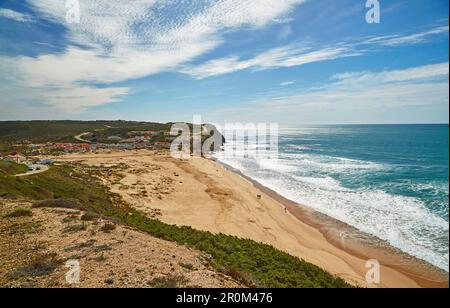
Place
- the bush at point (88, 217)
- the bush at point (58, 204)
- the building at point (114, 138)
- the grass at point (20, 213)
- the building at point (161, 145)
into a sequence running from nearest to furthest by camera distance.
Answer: the bush at point (88, 217), the grass at point (20, 213), the bush at point (58, 204), the building at point (161, 145), the building at point (114, 138)

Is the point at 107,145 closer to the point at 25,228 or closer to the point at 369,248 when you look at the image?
the point at 25,228

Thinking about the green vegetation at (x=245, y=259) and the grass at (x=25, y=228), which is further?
the grass at (x=25, y=228)

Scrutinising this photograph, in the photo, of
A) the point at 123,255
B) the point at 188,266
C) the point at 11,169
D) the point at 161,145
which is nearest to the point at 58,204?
the point at 123,255

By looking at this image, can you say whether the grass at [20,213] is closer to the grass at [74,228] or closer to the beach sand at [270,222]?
the grass at [74,228]

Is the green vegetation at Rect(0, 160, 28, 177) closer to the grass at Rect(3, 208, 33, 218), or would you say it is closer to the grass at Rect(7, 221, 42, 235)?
the grass at Rect(3, 208, 33, 218)

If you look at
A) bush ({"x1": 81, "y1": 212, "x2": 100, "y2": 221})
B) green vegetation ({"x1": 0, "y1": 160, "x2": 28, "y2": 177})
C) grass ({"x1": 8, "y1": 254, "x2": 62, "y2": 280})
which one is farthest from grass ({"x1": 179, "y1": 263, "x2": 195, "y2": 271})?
green vegetation ({"x1": 0, "y1": 160, "x2": 28, "y2": 177})

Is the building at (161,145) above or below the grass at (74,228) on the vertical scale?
above

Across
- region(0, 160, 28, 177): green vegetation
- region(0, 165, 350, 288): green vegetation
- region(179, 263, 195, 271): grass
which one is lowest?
region(0, 165, 350, 288): green vegetation

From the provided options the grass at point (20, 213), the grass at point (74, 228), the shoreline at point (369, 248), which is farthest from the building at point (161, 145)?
the grass at point (74, 228)
